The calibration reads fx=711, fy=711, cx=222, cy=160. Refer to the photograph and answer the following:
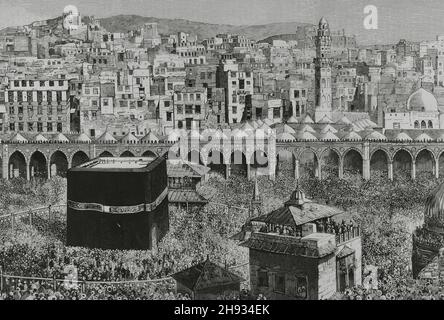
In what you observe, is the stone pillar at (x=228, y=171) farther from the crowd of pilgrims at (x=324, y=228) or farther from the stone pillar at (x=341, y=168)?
the crowd of pilgrims at (x=324, y=228)

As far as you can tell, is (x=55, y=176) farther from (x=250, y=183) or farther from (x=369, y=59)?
(x=369, y=59)

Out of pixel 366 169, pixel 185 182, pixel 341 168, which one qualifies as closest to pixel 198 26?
pixel 185 182

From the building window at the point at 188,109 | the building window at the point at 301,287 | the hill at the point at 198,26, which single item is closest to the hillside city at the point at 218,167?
the building window at the point at 301,287

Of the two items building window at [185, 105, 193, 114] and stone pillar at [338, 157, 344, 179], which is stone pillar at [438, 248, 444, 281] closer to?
stone pillar at [338, 157, 344, 179]

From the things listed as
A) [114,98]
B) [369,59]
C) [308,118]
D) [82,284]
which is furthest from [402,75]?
[82,284]

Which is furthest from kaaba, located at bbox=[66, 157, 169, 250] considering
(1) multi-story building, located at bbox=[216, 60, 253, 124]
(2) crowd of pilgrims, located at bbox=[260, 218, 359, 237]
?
(1) multi-story building, located at bbox=[216, 60, 253, 124]
